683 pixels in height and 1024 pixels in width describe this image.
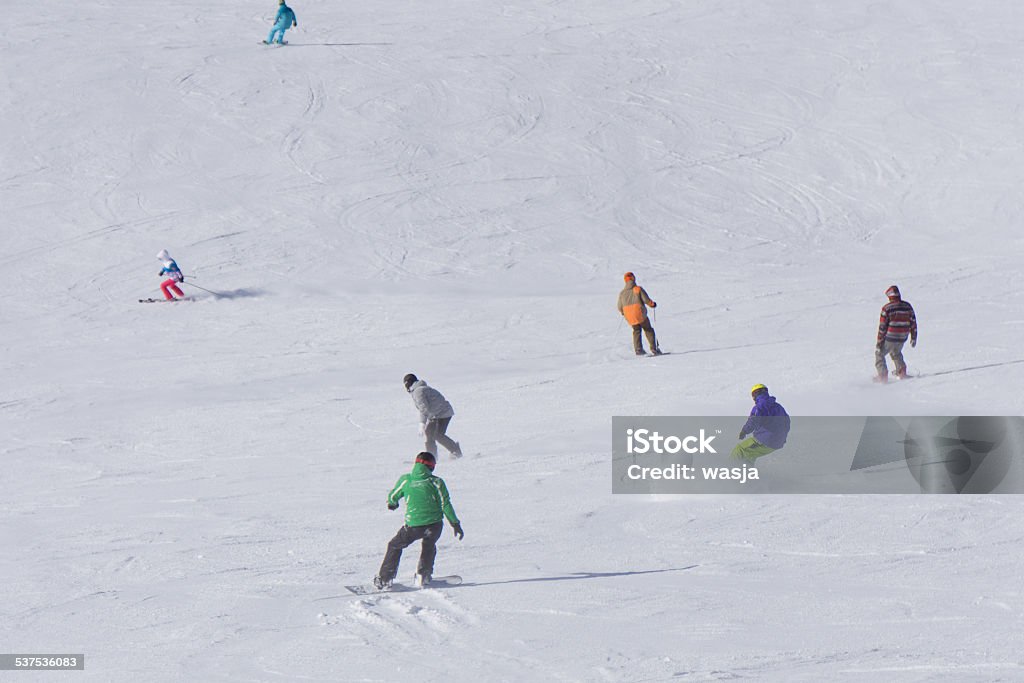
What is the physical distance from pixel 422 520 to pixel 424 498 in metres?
0.15

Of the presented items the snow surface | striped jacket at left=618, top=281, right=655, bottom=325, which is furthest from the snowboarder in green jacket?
striped jacket at left=618, top=281, right=655, bottom=325

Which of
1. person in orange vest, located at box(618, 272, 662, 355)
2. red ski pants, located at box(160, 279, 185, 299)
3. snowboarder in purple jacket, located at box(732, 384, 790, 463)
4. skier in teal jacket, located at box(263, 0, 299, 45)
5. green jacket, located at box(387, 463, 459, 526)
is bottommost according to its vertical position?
green jacket, located at box(387, 463, 459, 526)

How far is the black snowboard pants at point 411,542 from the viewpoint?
31.1ft

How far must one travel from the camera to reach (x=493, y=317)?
777 inches

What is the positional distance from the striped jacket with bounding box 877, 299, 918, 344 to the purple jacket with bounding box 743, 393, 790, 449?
3440mm

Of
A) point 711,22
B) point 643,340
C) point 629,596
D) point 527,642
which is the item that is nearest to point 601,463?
point 629,596

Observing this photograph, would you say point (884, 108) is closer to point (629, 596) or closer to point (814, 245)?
point (814, 245)

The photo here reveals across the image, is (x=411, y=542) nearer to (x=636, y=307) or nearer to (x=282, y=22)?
(x=636, y=307)

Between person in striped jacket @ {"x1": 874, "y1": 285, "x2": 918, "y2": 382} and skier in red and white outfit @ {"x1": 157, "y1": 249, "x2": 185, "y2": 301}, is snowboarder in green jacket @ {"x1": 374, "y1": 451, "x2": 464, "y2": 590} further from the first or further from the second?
skier in red and white outfit @ {"x1": 157, "y1": 249, "x2": 185, "y2": 301}

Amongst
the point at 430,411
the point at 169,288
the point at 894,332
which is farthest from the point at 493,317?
the point at 430,411

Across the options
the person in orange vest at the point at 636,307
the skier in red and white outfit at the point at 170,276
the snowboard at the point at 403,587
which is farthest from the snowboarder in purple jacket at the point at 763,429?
the skier in red and white outfit at the point at 170,276

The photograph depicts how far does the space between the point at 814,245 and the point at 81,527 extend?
14793 millimetres

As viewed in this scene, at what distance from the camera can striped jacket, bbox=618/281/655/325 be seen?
17047mm

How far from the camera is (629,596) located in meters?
9.24
